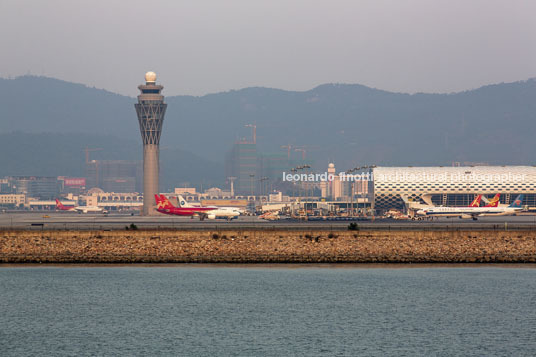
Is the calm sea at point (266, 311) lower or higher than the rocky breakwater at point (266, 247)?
lower

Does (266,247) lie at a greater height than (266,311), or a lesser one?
greater

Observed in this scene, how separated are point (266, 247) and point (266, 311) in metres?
31.4

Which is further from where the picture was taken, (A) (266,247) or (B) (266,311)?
(A) (266,247)

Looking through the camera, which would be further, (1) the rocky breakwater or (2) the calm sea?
(1) the rocky breakwater

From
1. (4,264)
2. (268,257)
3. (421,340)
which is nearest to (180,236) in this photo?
(268,257)

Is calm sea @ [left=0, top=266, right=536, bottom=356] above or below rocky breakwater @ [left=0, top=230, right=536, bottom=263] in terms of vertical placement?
below

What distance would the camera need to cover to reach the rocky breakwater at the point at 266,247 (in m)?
94.6

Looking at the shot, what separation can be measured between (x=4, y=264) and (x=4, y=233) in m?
8.98

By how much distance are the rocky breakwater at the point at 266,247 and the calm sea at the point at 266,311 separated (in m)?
3.96

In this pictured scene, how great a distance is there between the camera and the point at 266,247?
9725 cm

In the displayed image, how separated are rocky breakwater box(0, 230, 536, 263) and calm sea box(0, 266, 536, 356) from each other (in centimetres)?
396

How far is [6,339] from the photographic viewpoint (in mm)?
54688

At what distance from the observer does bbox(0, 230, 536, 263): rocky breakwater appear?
94.6 meters

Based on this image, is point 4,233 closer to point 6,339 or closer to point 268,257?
point 268,257
